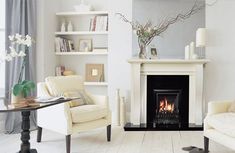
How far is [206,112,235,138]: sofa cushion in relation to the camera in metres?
3.20

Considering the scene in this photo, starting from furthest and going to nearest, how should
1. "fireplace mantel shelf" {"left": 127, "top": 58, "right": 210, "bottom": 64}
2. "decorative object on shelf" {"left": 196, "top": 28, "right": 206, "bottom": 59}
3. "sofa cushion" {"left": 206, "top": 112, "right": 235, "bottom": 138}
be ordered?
"decorative object on shelf" {"left": 196, "top": 28, "right": 206, "bottom": 59}
"fireplace mantel shelf" {"left": 127, "top": 58, "right": 210, "bottom": 64}
"sofa cushion" {"left": 206, "top": 112, "right": 235, "bottom": 138}

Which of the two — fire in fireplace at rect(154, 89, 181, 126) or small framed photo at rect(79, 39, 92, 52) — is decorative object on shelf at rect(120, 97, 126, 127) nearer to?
fire in fireplace at rect(154, 89, 181, 126)

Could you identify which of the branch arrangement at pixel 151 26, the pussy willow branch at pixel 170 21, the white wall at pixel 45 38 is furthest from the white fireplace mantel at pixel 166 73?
the white wall at pixel 45 38

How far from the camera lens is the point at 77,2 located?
584cm

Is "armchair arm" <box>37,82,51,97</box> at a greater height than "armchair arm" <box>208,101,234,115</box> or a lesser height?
greater

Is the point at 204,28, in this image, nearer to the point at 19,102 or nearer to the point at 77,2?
the point at 77,2

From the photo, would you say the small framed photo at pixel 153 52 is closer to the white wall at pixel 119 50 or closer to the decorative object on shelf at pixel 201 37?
the white wall at pixel 119 50

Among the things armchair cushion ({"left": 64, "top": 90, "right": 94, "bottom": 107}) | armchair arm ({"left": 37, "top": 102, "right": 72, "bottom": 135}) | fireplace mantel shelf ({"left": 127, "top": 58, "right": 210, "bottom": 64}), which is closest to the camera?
armchair arm ({"left": 37, "top": 102, "right": 72, "bottom": 135})

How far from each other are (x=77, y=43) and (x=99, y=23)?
1.91 ft

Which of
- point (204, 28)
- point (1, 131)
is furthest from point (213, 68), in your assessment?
point (1, 131)

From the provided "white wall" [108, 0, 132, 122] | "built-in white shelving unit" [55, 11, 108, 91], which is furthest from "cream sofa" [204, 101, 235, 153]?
"built-in white shelving unit" [55, 11, 108, 91]

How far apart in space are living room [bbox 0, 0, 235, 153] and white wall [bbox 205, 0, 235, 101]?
0.05 ft

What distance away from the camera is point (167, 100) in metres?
5.30

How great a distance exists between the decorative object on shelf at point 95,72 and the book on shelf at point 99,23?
0.66 m
